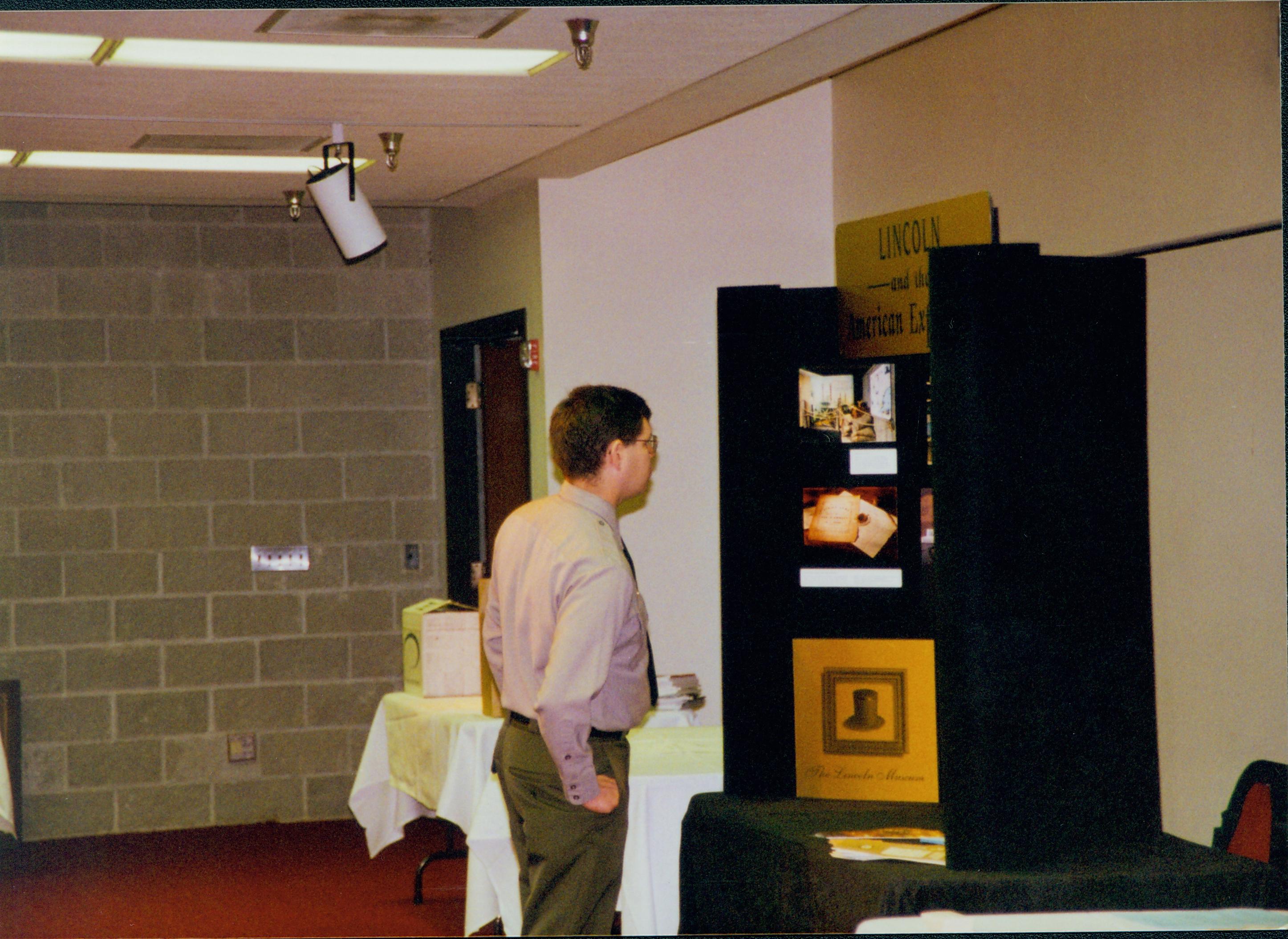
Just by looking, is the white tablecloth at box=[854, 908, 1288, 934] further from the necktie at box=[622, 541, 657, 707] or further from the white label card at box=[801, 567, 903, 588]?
the white label card at box=[801, 567, 903, 588]

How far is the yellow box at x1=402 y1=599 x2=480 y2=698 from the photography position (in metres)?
4.38

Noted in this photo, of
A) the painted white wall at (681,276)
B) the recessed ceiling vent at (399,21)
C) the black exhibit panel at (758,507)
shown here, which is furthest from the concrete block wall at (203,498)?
the black exhibit panel at (758,507)

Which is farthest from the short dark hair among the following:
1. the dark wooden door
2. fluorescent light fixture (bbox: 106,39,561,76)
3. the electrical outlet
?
the electrical outlet

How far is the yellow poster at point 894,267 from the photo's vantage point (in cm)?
261

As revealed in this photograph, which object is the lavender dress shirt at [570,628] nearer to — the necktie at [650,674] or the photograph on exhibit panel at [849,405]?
the necktie at [650,674]

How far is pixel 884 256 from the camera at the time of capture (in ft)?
9.32

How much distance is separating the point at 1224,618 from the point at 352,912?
2.80 metres

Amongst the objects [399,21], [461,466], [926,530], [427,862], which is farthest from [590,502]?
[461,466]

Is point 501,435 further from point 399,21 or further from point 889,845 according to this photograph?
point 889,845

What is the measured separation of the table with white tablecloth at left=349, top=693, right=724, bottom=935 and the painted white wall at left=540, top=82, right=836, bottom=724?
38.9 inches

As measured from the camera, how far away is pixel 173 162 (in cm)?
460

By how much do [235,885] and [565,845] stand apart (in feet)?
8.97

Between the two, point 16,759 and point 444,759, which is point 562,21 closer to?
point 444,759

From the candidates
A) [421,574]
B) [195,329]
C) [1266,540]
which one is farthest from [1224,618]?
[195,329]
